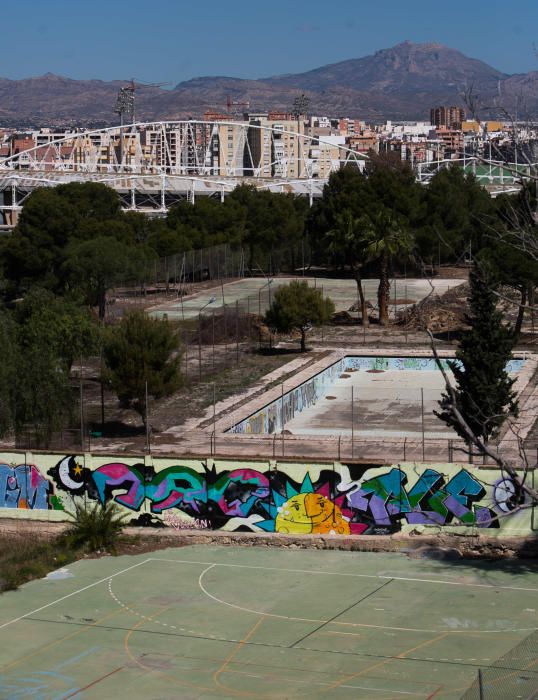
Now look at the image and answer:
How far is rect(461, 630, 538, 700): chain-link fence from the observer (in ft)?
40.7

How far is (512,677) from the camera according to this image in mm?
13938

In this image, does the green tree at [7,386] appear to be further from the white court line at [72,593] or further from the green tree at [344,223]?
→ the green tree at [344,223]

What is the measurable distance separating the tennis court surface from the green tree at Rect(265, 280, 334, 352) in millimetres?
22461

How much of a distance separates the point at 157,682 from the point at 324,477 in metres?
7.27

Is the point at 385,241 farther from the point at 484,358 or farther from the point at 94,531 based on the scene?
the point at 94,531

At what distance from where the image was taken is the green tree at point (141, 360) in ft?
102

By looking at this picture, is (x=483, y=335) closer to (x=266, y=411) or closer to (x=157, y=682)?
(x=266, y=411)

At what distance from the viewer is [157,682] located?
16.3m

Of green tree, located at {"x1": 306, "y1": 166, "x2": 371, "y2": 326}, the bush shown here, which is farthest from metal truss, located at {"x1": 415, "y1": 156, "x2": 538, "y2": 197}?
the bush

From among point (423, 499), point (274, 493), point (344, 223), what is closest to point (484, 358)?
point (423, 499)

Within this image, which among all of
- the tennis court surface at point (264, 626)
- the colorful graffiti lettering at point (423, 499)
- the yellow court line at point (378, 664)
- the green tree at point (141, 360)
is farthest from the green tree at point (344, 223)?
the yellow court line at point (378, 664)

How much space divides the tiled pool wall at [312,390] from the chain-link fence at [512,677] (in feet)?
53.6

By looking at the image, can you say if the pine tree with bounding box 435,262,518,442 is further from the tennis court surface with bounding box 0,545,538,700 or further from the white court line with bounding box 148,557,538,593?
the white court line with bounding box 148,557,538,593

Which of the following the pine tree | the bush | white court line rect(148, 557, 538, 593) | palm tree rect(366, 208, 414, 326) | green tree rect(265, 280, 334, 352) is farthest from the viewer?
palm tree rect(366, 208, 414, 326)
